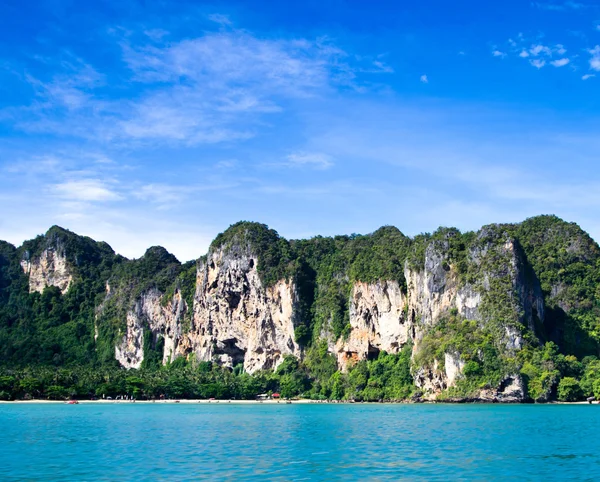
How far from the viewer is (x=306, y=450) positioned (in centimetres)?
2925

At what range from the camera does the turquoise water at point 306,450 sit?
2306cm

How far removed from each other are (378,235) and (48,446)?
287 feet

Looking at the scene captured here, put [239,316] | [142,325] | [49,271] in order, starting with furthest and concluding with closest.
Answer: [49,271], [142,325], [239,316]

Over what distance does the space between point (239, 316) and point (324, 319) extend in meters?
17.3

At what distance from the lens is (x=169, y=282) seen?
134 meters

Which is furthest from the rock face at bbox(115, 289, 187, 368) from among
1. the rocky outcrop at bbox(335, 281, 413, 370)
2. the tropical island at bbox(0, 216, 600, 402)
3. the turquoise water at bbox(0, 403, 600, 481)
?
the turquoise water at bbox(0, 403, 600, 481)

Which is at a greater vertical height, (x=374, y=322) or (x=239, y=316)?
(x=239, y=316)

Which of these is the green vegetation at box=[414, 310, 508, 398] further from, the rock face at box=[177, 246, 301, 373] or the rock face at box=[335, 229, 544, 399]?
the rock face at box=[177, 246, 301, 373]

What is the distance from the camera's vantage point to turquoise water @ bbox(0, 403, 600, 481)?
2306 cm

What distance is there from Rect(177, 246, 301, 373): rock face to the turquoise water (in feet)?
206

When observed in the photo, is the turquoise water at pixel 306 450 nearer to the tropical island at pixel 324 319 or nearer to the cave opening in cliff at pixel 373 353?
the tropical island at pixel 324 319

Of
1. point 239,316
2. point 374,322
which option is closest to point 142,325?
point 239,316

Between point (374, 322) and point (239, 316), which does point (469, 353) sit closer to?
point (374, 322)

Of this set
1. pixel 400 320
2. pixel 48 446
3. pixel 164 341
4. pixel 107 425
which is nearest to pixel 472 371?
pixel 400 320
